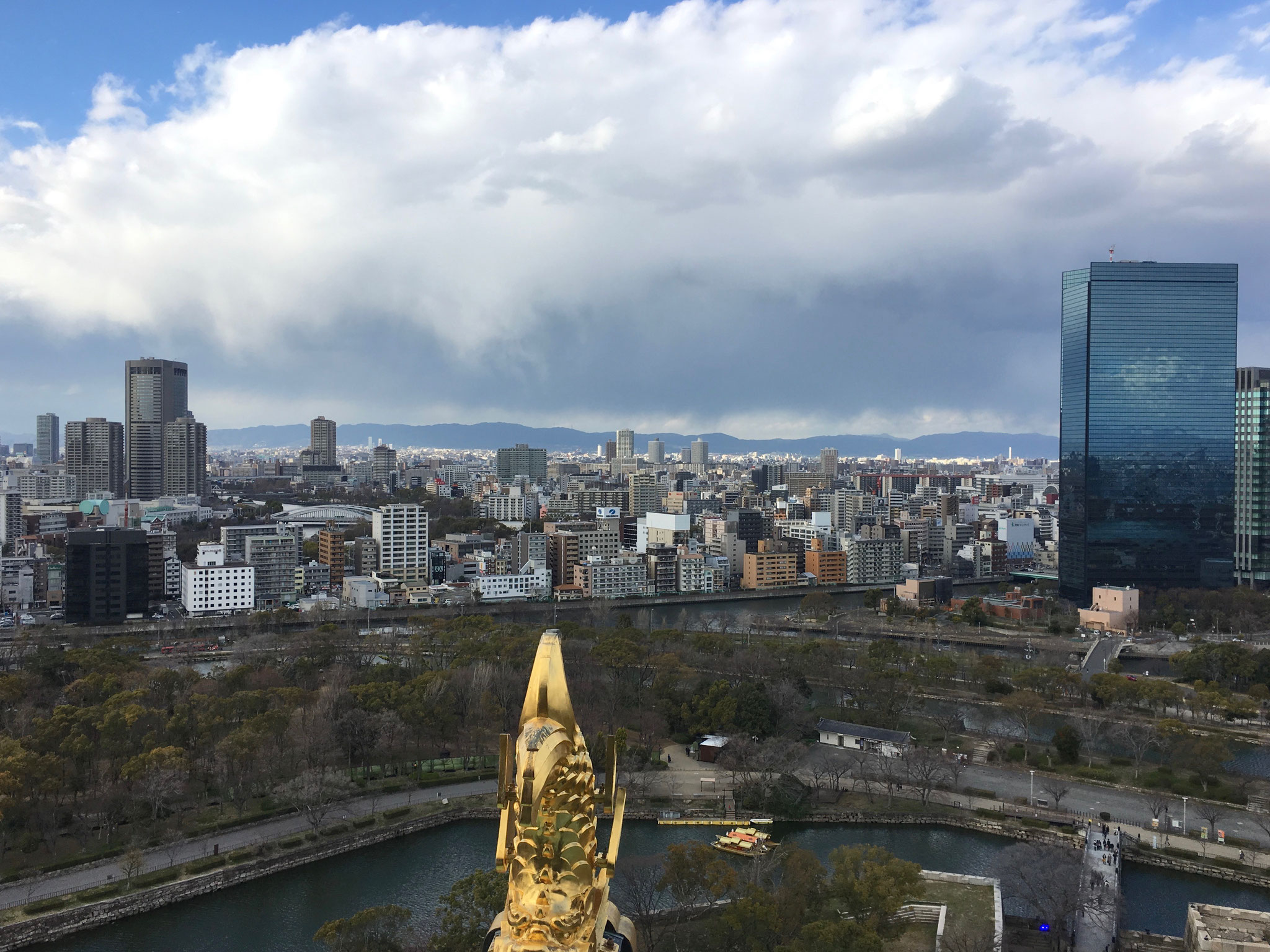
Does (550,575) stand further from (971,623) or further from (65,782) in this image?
(65,782)

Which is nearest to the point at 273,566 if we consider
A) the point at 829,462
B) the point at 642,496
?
the point at 642,496

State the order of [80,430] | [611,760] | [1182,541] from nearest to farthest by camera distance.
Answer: [611,760] < [1182,541] < [80,430]

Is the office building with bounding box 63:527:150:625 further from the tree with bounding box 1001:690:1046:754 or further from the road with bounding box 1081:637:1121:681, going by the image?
the road with bounding box 1081:637:1121:681

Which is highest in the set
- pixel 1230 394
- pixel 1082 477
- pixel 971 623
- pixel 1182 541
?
pixel 1230 394

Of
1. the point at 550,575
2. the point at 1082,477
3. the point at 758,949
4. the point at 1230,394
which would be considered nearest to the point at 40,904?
the point at 758,949

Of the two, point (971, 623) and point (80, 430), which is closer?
point (971, 623)

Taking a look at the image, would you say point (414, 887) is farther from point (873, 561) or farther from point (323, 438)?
point (323, 438)

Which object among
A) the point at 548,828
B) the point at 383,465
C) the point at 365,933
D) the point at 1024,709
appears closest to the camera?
the point at 548,828
